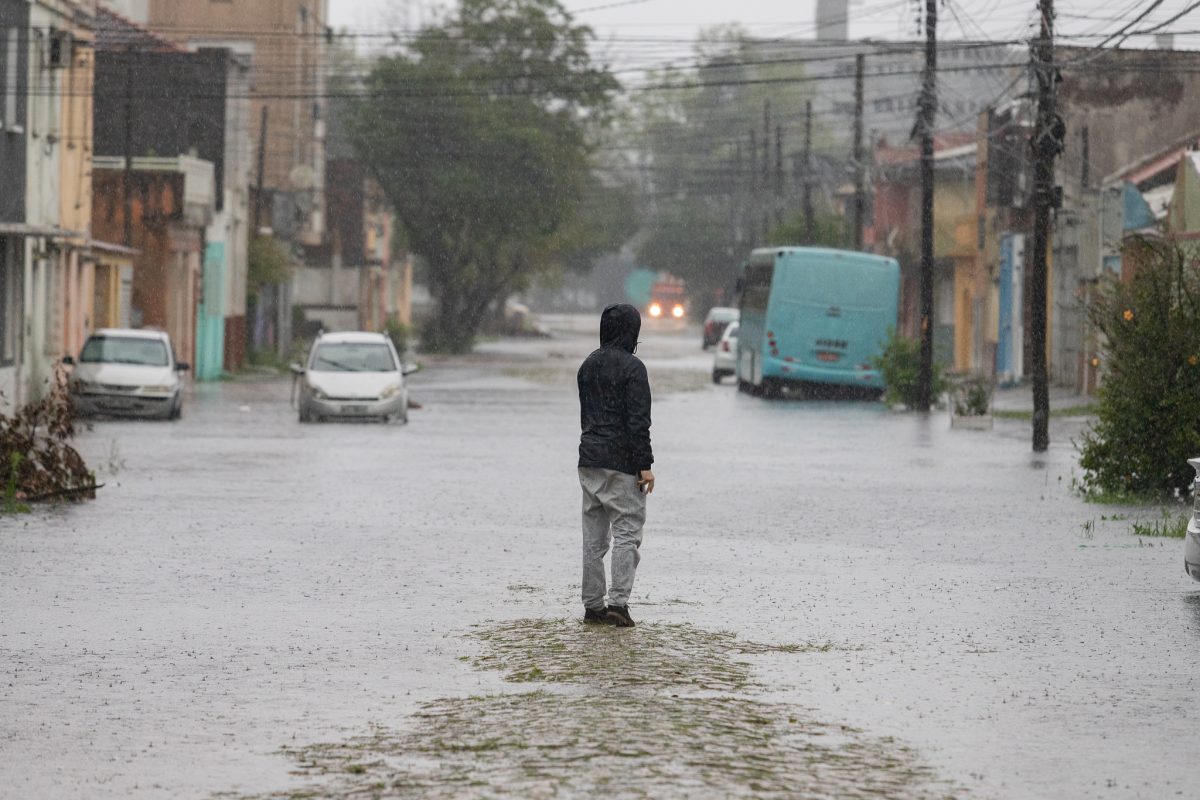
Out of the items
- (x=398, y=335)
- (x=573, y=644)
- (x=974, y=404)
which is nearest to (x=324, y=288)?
(x=398, y=335)

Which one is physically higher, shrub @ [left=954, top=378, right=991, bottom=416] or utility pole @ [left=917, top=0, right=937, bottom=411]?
utility pole @ [left=917, top=0, right=937, bottom=411]

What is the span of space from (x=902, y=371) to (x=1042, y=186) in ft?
45.0

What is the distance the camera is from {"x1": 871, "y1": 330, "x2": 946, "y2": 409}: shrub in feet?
141

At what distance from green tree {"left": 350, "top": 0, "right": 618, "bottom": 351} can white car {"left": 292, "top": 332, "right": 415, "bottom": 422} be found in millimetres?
47992

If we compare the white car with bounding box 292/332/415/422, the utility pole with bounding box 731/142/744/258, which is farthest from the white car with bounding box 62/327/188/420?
the utility pole with bounding box 731/142/744/258

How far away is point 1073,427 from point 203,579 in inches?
934

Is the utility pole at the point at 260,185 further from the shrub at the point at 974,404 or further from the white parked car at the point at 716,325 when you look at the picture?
the shrub at the point at 974,404

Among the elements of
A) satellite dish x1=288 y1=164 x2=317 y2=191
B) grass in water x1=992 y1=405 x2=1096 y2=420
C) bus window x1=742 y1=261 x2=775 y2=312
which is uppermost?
satellite dish x1=288 y1=164 x2=317 y2=191

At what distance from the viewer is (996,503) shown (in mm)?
20906

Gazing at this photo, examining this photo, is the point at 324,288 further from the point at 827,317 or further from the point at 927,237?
the point at 927,237

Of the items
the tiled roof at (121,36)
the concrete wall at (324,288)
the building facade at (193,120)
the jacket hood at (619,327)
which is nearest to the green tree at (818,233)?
the concrete wall at (324,288)

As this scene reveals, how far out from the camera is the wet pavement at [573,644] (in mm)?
8125

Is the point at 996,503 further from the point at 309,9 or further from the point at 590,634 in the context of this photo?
the point at 309,9

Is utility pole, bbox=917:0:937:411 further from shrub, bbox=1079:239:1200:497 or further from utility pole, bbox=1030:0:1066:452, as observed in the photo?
shrub, bbox=1079:239:1200:497
